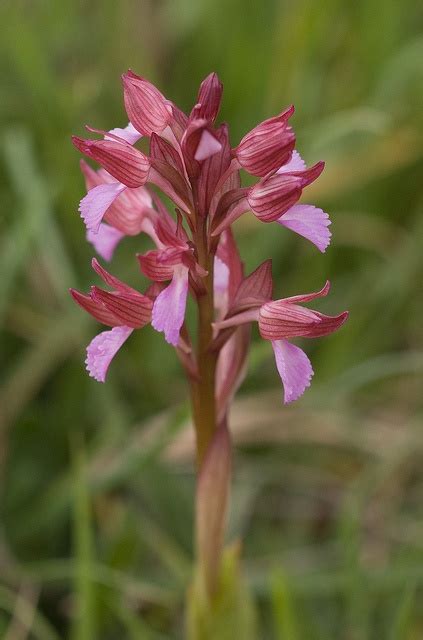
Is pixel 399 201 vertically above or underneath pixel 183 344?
underneath

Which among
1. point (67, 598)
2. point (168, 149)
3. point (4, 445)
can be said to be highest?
point (168, 149)

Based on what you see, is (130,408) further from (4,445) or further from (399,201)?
(399,201)

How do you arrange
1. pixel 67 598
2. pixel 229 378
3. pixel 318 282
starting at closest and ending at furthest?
pixel 229 378 < pixel 67 598 < pixel 318 282

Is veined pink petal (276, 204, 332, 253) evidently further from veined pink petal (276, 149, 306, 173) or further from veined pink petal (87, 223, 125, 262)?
veined pink petal (87, 223, 125, 262)

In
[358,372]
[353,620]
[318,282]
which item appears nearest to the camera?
[353,620]

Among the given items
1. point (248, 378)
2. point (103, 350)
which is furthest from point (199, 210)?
point (248, 378)

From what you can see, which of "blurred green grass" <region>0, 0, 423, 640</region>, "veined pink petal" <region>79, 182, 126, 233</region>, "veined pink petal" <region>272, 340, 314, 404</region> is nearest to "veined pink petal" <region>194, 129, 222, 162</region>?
"veined pink petal" <region>79, 182, 126, 233</region>

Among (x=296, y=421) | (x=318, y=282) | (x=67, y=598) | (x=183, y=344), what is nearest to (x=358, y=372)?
(x=296, y=421)

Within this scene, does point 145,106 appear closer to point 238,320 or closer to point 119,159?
point 119,159
